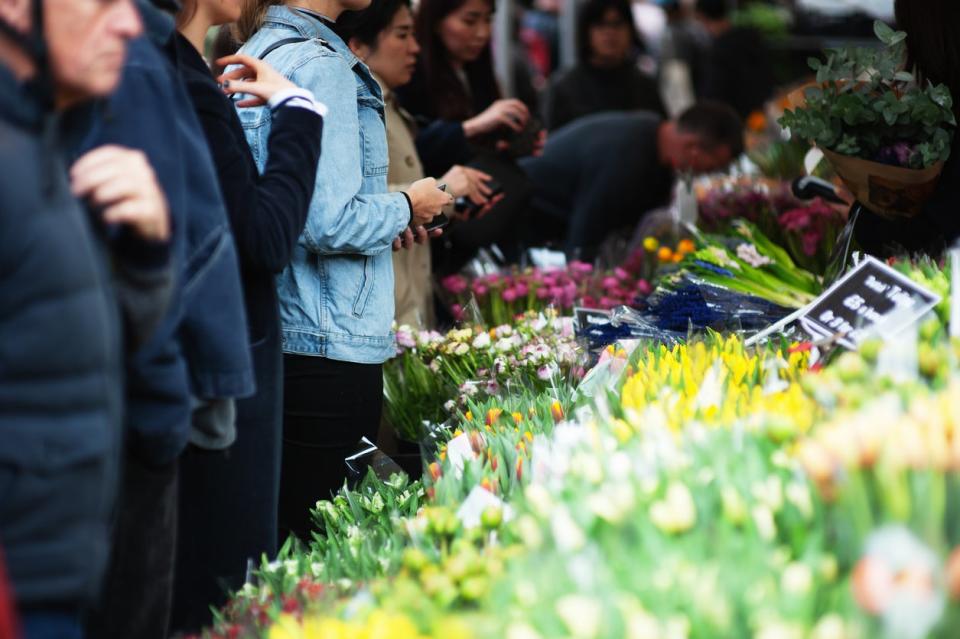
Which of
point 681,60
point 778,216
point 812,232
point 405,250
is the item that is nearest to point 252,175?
point 405,250

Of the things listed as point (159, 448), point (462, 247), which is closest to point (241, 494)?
point (159, 448)

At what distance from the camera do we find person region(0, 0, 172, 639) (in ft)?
4.05

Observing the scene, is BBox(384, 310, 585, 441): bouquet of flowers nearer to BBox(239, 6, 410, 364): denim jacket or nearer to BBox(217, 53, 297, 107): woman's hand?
BBox(239, 6, 410, 364): denim jacket

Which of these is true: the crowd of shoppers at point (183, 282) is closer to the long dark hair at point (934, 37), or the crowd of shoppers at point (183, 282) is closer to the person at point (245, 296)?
the person at point (245, 296)

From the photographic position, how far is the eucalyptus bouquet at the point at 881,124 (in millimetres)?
2750

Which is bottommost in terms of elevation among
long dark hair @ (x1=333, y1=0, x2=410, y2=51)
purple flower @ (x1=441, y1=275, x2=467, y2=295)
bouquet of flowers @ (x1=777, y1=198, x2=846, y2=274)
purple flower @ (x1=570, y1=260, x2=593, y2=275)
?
purple flower @ (x1=570, y1=260, x2=593, y2=275)

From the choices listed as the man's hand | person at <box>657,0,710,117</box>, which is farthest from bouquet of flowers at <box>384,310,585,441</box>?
person at <box>657,0,710,117</box>

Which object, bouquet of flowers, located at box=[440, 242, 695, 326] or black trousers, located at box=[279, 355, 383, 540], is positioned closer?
black trousers, located at box=[279, 355, 383, 540]

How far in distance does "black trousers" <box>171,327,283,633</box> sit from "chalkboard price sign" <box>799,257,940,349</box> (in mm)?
932

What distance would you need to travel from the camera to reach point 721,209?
4.38 metres

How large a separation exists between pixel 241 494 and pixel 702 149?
11.0 ft

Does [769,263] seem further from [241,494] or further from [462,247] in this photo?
[241,494]

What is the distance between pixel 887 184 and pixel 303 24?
1.43 metres

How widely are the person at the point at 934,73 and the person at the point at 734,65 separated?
17.0 ft
